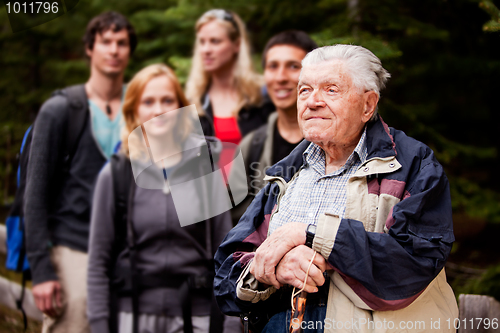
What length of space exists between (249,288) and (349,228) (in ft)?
1.76

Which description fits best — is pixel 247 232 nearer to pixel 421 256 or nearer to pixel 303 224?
pixel 303 224

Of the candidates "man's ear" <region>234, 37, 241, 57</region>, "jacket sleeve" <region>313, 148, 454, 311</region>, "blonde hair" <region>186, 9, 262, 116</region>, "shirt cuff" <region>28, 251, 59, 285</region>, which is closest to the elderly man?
Result: "jacket sleeve" <region>313, 148, 454, 311</region>

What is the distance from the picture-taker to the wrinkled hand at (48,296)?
127 inches

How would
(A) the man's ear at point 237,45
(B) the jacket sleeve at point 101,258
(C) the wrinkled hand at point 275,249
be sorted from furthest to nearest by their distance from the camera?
(A) the man's ear at point 237,45
(B) the jacket sleeve at point 101,258
(C) the wrinkled hand at point 275,249

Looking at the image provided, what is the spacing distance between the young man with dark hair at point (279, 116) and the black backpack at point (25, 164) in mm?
1443

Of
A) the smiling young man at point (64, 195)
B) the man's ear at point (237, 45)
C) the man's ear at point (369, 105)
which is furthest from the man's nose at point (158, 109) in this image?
the man's ear at point (369, 105)

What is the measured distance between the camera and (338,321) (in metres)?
1.60

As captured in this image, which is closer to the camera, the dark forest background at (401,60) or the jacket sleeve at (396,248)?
the jacket sleeve at (396,248)

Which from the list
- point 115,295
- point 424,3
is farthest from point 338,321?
point 424,3

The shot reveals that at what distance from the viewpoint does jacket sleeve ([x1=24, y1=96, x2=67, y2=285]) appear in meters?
3.23

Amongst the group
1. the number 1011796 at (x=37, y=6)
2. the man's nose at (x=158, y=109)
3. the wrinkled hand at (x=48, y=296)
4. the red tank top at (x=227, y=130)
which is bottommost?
the wrinkled hand at (x=48, y=296)

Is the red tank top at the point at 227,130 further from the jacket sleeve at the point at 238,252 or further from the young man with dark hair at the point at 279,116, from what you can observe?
the jacket sleeve at the point at 238,252

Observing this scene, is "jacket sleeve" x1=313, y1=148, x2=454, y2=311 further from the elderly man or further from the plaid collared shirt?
the plaid collared shirt

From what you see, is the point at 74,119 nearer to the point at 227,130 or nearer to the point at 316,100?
the point at 227,130
